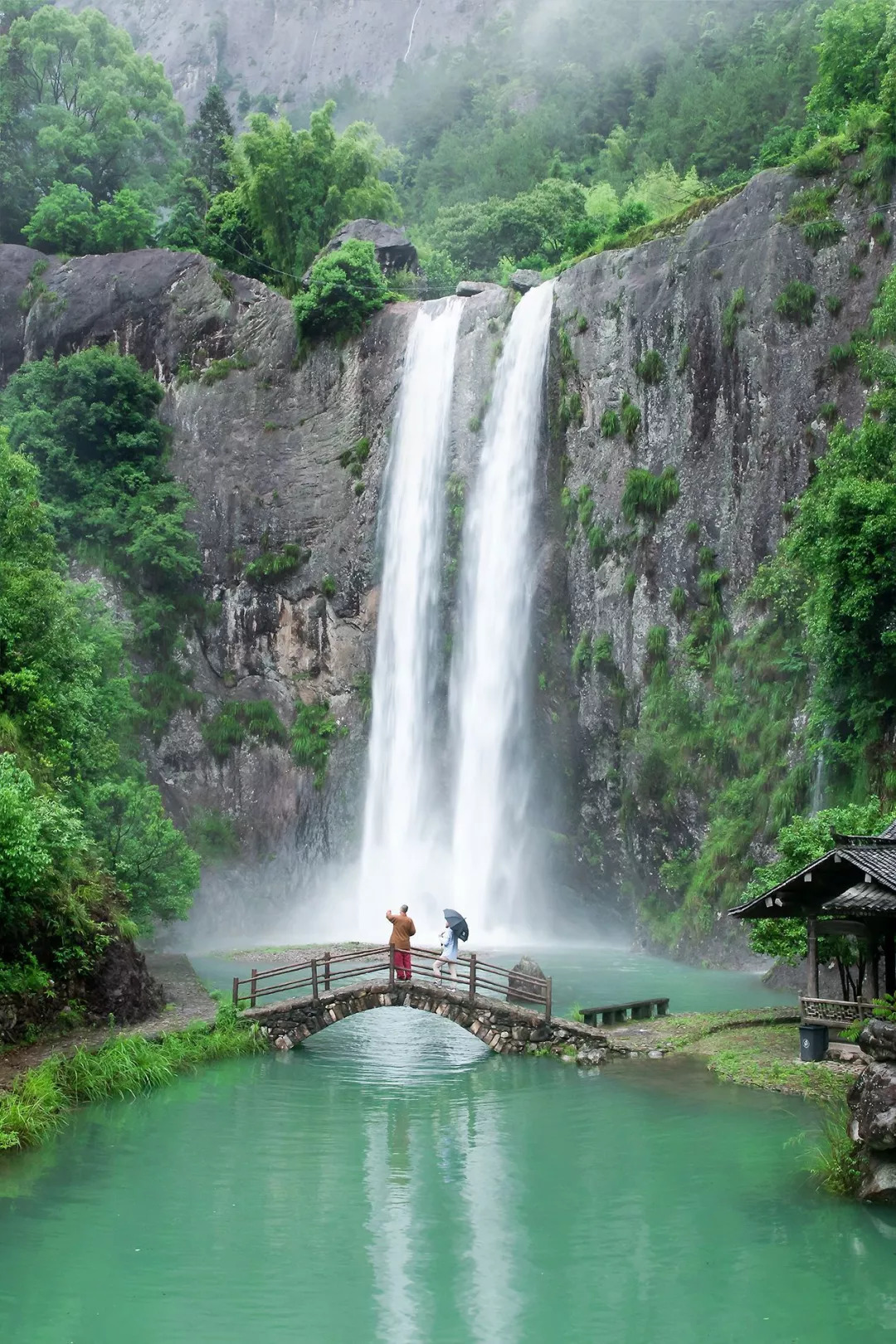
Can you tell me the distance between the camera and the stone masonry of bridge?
2012 cm

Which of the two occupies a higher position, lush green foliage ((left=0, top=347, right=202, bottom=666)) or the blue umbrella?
lush green foliage ((left=0, top=347, right=202, bottom=666))

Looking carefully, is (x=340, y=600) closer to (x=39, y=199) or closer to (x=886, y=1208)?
(x=39, y=199)

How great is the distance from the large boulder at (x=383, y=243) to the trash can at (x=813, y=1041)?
32.8m

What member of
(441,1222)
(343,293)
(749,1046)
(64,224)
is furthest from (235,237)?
(441,1222)

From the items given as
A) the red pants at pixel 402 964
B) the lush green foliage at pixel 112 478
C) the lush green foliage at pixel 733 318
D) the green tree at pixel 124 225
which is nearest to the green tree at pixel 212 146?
the green tree at pixel 124 225

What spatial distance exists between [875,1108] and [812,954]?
5944 mm

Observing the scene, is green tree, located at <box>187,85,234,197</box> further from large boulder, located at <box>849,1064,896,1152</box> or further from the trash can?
large boulder, located at <box>849,1064,896,1152</box>

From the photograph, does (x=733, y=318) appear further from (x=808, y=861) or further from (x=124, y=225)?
(x=124, y=225)

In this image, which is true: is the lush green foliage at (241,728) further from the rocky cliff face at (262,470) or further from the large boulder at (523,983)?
the large boulder at (523,983)

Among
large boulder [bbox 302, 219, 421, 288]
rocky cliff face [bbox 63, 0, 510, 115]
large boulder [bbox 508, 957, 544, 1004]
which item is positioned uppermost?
rocky cliff face [bbox 63, 0, 510, 115]

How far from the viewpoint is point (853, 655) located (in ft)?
83.8

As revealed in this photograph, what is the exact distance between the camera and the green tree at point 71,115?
163ft

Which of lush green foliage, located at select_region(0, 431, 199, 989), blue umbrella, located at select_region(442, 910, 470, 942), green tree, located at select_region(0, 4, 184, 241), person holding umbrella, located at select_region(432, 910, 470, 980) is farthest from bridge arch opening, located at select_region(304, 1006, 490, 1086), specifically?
green tree, located at select_region(0, 4, 184, 241)

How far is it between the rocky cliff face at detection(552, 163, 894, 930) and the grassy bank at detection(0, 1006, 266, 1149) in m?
15.1
